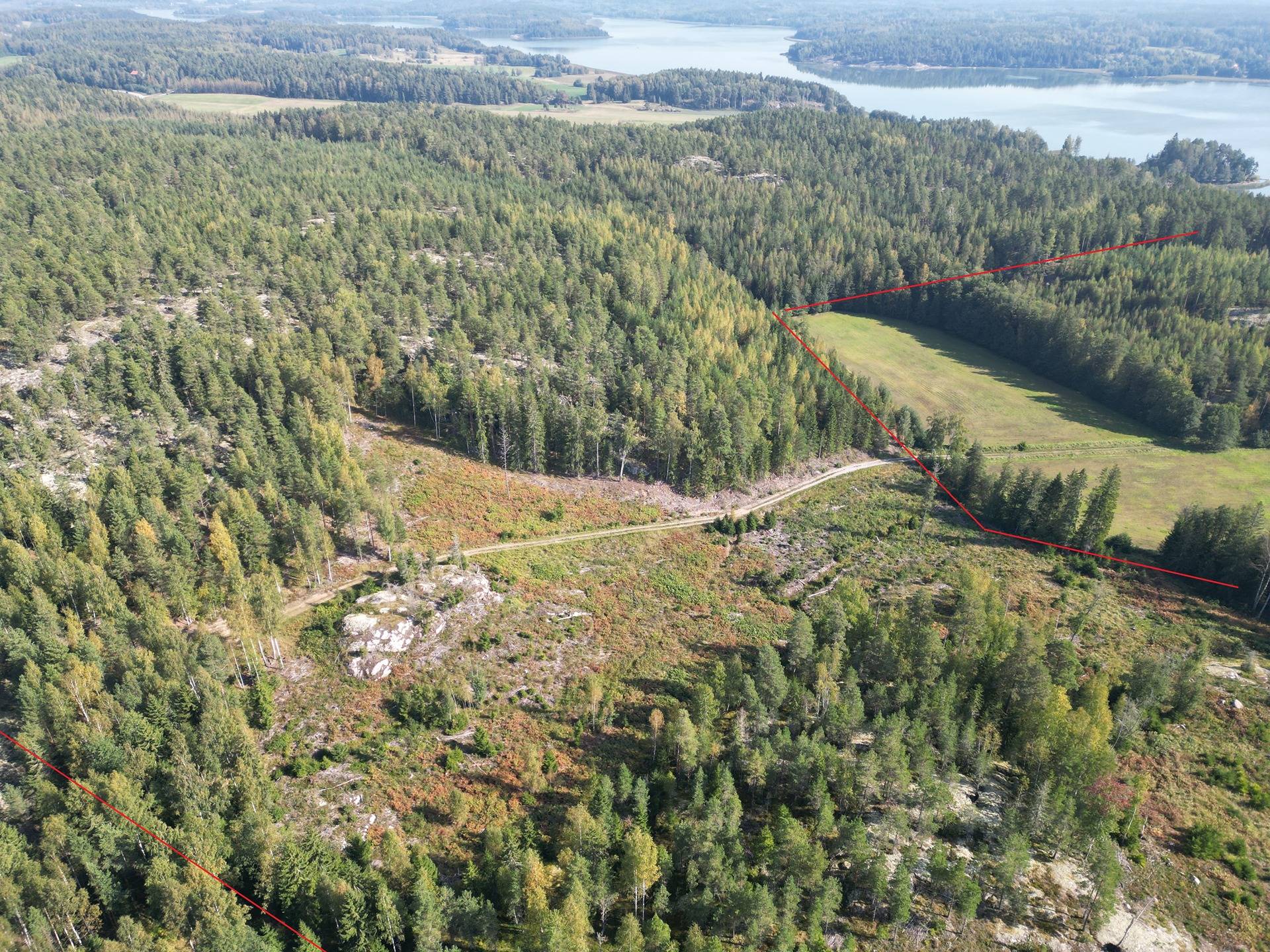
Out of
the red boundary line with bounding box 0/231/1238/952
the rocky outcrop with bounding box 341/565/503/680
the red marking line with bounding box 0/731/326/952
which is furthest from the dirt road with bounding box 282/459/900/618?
the red marking line with bounding box 0/731/326/952

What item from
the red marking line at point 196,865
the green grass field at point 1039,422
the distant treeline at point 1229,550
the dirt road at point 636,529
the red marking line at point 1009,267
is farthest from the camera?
the red marking line at point 1009,267

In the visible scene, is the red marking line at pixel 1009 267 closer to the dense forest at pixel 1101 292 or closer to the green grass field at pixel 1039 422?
the dense forest at pixel 1101 292

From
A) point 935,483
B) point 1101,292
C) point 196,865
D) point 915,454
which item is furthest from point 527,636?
point 1101,292

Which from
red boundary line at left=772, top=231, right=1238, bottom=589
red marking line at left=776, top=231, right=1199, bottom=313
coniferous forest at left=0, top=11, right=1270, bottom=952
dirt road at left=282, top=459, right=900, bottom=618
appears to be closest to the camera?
coniferous forest at left=0, top=11, right=1270, bottom=952

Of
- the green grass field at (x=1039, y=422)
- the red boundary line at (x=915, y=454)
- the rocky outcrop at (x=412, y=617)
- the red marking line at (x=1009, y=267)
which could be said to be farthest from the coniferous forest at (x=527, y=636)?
the red marking line at (x=1009, y=267)

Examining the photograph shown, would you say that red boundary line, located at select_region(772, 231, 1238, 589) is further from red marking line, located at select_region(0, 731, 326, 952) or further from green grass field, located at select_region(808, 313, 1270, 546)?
red marking line, located at select_region(0, 731, 326, 952)

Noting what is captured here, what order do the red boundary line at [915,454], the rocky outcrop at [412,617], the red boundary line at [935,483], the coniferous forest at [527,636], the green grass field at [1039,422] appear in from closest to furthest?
the red boundary line at [935,483] → the coniferous forest at [527,636] → the rocky outcrop at [412,617] → the red boundary line at [915,454] → the green grass field at [1039,422]

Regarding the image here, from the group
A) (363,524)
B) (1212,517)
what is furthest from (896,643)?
(363,524)

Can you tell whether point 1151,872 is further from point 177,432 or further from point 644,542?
point 177,432
